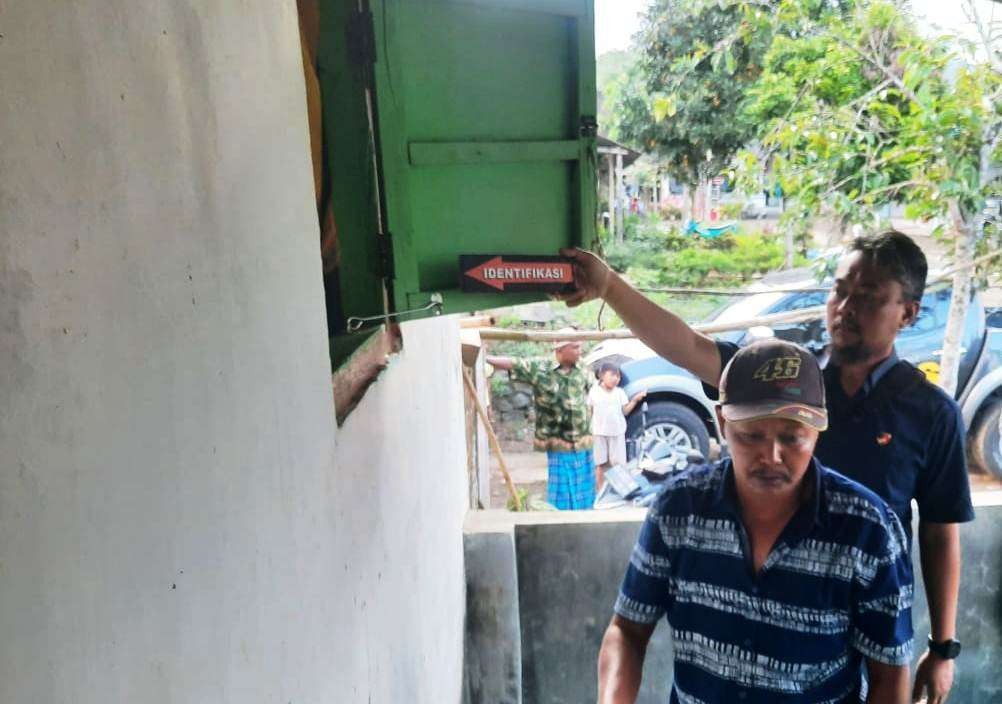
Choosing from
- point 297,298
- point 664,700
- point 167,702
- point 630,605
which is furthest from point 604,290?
point 664,700

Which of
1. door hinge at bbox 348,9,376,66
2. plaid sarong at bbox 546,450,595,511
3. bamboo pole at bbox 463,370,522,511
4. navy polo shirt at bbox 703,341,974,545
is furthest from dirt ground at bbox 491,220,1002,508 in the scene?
door hinge at bbox 348,9,376,66

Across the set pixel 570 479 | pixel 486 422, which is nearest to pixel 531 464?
pixel 570 479

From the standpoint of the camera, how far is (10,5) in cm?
52

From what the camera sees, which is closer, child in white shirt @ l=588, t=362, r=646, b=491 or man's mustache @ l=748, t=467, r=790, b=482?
man's mustache @ l=748, t=467, r=790, b=482

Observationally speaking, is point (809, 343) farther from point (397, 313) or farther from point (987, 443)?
point (397, 313)

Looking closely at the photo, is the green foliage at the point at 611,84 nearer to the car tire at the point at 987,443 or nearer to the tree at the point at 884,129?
the tree at the point at 884,129

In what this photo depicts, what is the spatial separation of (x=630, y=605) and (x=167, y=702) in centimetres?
115

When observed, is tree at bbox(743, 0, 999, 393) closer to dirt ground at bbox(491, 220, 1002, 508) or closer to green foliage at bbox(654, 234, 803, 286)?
dirt ground at bbox(491, 220, 1002, 508)

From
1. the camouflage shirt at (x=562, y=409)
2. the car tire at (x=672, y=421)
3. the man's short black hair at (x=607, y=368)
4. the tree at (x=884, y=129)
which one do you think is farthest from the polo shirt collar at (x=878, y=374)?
the car tire at (x=672, y=421)

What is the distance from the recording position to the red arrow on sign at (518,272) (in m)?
1.67

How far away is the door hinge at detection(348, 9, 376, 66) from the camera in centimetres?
155

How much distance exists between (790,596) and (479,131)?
1.15 meters

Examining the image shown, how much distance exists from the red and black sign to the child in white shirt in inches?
192

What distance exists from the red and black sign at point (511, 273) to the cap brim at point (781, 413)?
0.48 m
